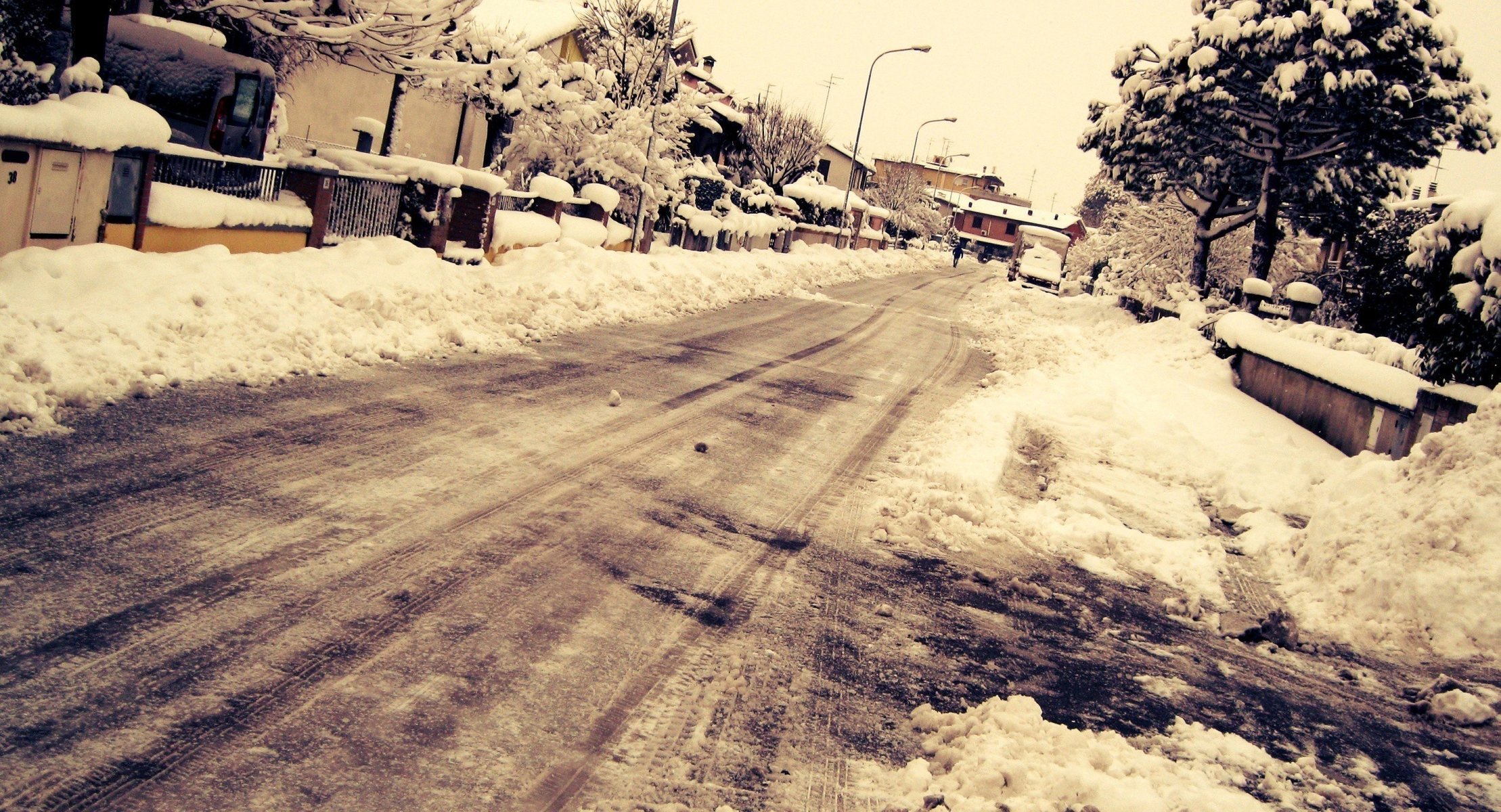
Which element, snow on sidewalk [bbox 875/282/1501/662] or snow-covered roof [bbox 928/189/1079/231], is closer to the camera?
snow on sidewalk [bbox 875/282/1501/662]

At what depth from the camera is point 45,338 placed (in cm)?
717

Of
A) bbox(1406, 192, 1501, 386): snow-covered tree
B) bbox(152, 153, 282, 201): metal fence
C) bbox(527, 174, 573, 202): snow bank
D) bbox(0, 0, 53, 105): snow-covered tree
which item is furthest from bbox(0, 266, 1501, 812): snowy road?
bbox(527, 174, 573, 202): snow bank

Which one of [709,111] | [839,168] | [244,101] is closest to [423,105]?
[709,111]

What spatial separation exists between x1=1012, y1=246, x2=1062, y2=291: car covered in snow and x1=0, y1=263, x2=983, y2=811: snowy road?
36.1 meters

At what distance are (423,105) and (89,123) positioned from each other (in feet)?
83.7

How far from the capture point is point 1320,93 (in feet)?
74.3

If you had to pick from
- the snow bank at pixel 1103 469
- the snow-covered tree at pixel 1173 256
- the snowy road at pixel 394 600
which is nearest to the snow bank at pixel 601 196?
the snow bank at pixel 1103 469

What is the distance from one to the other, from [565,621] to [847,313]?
61.0 feet

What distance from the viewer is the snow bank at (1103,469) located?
7391 millimetres

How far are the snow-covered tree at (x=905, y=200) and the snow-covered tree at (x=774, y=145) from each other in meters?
36.2

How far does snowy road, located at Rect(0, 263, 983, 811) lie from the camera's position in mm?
3379

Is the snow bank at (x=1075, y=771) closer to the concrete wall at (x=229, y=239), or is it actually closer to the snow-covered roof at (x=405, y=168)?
A: the concrete wall at (x=229, y=239)

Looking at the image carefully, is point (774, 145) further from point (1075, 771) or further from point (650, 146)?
point (1075, 771)

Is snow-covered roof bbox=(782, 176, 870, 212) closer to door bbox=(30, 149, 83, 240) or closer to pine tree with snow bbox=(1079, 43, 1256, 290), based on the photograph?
pine tree with snow bbox=(1079, 43, 1256, 290)
